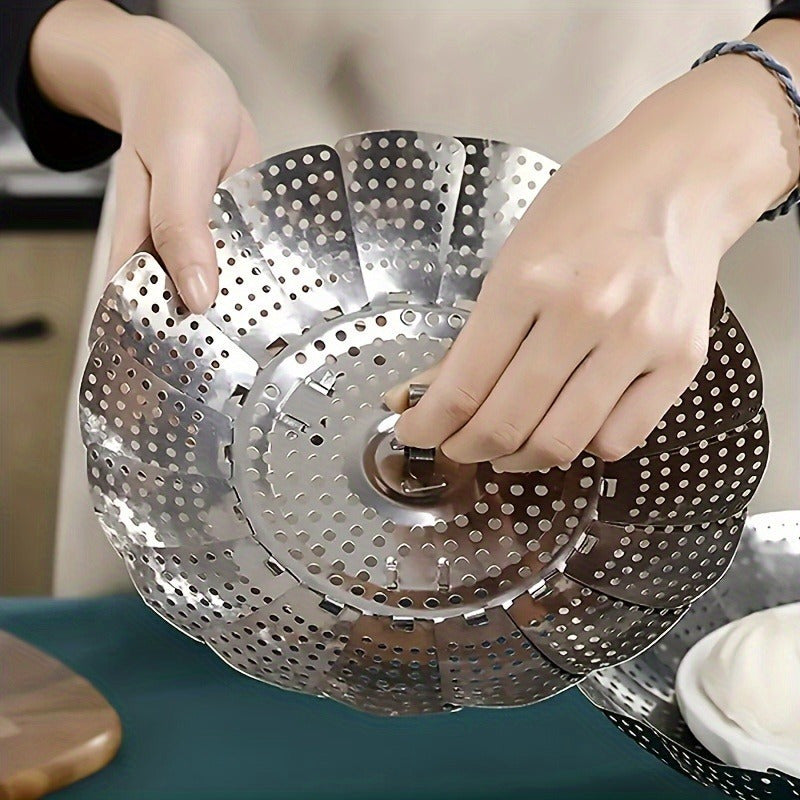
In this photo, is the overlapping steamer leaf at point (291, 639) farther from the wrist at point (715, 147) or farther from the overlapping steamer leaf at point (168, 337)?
the wrist at point (715, 147)

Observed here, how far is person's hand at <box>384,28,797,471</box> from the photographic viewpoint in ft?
1.26

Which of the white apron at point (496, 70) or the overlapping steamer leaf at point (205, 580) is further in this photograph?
the white apron at point (496, 70)

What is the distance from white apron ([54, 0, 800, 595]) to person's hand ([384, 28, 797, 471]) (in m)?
0.23

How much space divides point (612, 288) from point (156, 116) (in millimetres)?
262

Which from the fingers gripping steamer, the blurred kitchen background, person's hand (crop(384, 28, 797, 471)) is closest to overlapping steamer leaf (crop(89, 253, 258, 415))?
the fingers gripping steamer

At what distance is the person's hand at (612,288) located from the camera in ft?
1.26

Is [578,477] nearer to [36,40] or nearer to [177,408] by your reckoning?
[177,408]

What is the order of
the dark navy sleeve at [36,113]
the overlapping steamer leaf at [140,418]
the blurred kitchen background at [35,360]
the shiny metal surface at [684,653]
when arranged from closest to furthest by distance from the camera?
the shiny metal surface at [684,653] < the overlapping steamer leaf at [140,418] < the dark navy sleeve at [36,113] < the blurred kitchen background at [35,360]

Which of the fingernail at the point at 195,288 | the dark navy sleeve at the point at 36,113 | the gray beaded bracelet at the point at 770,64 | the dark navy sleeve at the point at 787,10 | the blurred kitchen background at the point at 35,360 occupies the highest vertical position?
the dark navy sleeve at the point at 787,10

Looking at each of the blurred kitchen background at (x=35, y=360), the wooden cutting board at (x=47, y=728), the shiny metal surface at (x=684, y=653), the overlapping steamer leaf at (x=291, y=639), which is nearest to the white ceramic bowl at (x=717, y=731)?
the shiny metal surface at (x=684, y=653)

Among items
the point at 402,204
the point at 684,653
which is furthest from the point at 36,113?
the point at 684,653

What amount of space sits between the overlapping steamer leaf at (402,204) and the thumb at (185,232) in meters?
0.08

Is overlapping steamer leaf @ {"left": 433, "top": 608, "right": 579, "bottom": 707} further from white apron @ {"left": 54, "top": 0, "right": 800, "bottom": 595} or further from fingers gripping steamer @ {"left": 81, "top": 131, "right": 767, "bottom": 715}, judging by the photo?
white apron @ {"left": 54, "top": 0, "right": 800, "bottom": 595}

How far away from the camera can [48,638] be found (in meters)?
0.58
